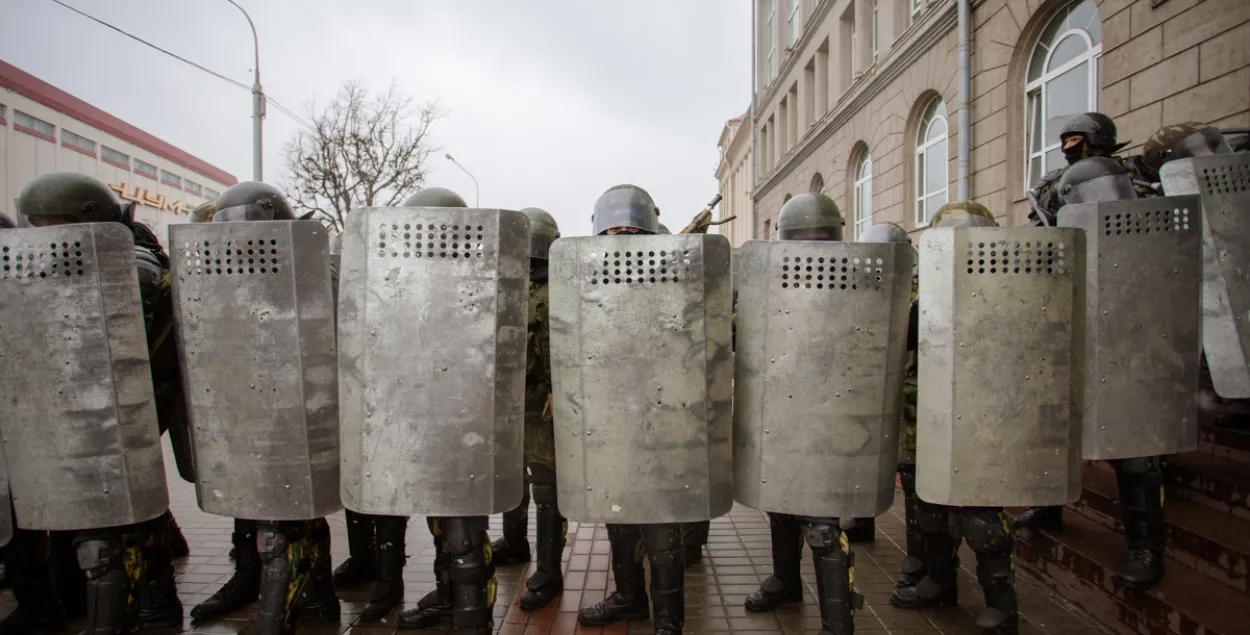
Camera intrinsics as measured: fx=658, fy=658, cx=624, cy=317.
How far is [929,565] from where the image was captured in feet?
A: 11.3

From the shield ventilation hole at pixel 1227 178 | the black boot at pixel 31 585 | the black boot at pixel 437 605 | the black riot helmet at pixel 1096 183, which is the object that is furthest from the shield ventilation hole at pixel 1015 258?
the black boot at pixel 31 585

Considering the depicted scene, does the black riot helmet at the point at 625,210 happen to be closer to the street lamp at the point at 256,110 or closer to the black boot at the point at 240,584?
the black boot at the point at 240,584

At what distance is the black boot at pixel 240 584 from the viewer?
3.36 m

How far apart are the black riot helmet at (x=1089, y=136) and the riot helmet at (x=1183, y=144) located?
12.4 inches

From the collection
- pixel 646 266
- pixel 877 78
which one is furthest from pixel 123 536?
pixel 877 78

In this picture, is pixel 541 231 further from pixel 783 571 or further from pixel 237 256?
pixel 783 571

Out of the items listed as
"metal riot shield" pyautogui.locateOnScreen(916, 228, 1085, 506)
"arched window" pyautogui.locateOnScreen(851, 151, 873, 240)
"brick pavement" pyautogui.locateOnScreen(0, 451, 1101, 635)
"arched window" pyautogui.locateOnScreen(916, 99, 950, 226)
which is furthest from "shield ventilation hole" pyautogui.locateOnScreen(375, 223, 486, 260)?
"arched window" pyautogui.locateOnScreen(851, 151, 873, 240)

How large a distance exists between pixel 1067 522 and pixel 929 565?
1.06 meters

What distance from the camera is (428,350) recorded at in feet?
8.39

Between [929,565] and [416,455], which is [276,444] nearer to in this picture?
[416,455]

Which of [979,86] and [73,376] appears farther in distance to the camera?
[979,86]

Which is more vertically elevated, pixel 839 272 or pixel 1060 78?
pixel 1060 78

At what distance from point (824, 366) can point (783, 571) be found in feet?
4.63

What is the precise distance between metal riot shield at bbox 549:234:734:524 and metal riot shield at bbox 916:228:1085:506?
858 millimetres
